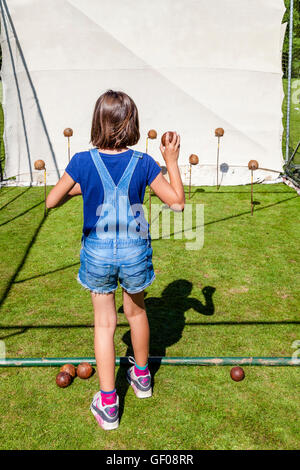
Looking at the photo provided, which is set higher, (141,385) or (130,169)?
(130,169)

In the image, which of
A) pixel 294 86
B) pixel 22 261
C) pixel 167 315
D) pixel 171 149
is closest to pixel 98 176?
pixel 171 149

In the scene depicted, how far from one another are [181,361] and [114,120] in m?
1.91

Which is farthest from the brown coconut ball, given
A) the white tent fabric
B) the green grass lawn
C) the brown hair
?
the brown hair

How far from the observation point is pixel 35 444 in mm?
2695

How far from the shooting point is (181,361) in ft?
11.1

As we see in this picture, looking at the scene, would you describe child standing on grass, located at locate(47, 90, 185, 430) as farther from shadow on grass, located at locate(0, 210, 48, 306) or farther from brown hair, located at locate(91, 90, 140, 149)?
shadow on grass, located at locate(0, 210, 48, 306)

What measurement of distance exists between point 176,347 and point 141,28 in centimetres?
785

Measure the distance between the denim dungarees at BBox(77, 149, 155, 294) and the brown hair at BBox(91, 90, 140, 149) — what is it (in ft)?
0.31

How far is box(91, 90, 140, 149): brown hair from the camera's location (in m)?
2.39

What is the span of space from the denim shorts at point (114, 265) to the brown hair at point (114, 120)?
22.8 inches

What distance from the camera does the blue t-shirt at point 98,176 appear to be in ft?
7.99

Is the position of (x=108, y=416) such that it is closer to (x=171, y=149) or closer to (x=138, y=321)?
(x=138, y=321)

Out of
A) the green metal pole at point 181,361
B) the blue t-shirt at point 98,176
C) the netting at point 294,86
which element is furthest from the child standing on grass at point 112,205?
the netting at point 294,86
